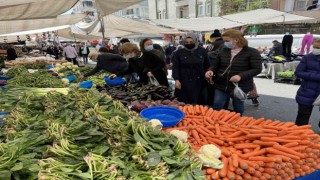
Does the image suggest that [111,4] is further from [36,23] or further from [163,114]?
[36,23]

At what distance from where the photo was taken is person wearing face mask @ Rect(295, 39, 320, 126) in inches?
138

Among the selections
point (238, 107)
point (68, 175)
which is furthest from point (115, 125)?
point (238, 107)

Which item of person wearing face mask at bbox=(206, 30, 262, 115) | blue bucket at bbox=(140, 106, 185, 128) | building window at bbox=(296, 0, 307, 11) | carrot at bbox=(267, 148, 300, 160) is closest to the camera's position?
carrot at bbox=(267, 148, 300, 160)

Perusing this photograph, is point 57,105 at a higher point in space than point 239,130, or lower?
higher

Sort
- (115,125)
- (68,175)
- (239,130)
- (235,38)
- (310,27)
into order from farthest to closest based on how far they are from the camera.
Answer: (310,27)
(235,38)
(239,130)
(115,125)
(68,175)

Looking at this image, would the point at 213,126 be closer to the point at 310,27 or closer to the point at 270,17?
the point at 270,17

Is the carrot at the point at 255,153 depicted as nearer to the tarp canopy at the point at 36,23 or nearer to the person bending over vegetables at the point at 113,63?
the person bending over vegetables at the point at 113,63

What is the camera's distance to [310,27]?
66.0ft

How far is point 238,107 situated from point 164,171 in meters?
2.84

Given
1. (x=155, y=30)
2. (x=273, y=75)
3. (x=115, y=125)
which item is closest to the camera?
(x=115, y=125)

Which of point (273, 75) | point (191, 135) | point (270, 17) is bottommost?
point (273, 75)

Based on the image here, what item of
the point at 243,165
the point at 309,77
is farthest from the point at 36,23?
the point at 243,165

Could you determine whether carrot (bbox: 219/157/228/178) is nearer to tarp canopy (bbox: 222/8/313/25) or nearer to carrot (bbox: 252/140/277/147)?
carrot (bbox: 252/140/277/147)

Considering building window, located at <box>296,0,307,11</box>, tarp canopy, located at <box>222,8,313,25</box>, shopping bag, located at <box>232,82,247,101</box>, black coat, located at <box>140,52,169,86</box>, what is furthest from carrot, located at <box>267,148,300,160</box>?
building window, located at <box>296,0,307,11</box>
